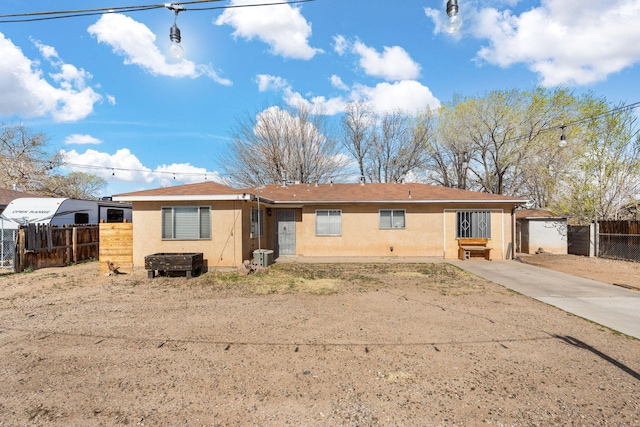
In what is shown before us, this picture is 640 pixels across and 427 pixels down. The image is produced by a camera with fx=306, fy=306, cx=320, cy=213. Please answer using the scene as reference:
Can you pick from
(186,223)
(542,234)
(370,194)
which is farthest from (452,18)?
(542,234)

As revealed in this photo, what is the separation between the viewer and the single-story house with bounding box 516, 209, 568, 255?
1574 centimetres

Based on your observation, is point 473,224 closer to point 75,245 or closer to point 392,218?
point 392,218

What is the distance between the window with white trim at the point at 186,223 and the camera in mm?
10398

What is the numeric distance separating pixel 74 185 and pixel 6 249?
2642 cm

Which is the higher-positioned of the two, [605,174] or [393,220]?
[605,174]

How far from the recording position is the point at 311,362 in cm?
382

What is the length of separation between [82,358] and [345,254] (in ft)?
35.3

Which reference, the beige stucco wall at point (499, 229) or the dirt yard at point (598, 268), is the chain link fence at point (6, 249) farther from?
the dirt yard at point (598, 268)

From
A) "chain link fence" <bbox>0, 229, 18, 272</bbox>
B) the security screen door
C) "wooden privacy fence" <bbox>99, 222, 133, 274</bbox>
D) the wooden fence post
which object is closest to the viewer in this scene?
"wooden privacy fence" <bbox>99, 222, 133, 274</bbox>

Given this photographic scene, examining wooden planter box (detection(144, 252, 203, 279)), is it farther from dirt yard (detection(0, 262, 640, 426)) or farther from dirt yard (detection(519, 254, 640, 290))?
dirt yard (detection(519, 254, 640, 290))

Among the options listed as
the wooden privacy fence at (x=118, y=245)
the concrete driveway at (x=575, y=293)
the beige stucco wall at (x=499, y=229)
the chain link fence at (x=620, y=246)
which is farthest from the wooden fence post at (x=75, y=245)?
the chain link fence at (x=620, y=246)

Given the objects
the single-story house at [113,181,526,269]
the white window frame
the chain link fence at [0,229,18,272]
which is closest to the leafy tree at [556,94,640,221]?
the single-story house at [113,181,526,269]

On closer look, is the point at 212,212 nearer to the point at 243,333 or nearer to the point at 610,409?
the point at 243,333

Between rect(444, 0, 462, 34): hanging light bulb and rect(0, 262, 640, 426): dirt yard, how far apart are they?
171 inches
